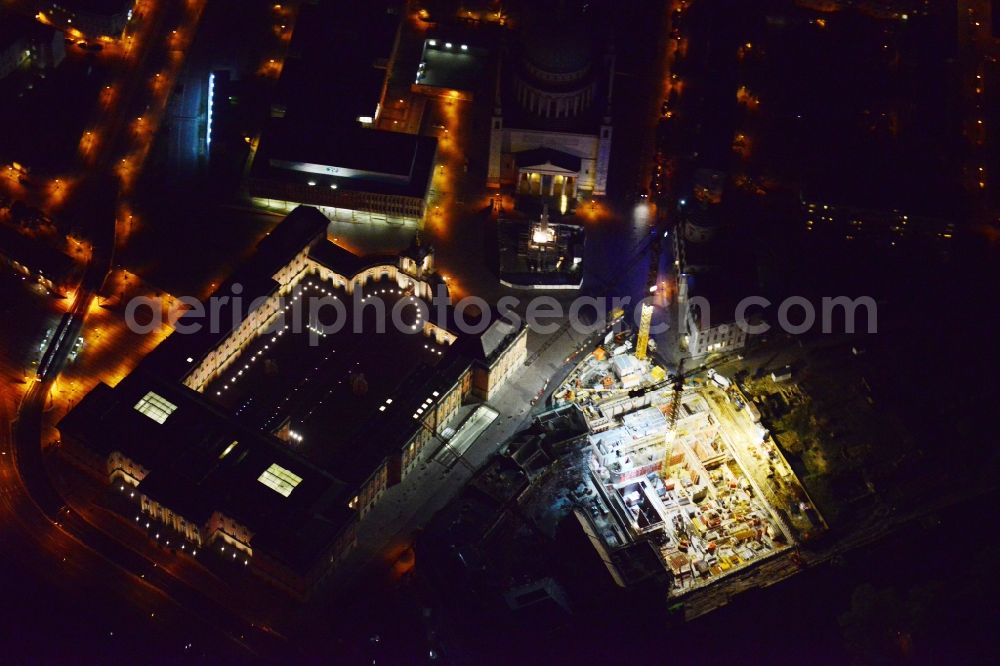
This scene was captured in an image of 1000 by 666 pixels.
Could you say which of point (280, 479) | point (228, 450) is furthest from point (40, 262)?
point (280, 479)

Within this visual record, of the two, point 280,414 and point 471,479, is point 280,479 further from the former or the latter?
point 471,479

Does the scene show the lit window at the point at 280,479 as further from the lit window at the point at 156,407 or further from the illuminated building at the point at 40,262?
the illuminated building at the point at 40,262

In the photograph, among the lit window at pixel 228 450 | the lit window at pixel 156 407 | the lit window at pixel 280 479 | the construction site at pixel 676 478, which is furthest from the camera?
the lit window at pixel 156 407

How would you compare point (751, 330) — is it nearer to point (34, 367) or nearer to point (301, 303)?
point (301, 303)

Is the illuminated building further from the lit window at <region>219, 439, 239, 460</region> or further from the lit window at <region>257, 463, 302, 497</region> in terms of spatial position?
the lit window at <region>257, 463, 302, 497</region>

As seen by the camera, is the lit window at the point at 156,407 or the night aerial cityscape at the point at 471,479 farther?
the lit window at the point at 156,407

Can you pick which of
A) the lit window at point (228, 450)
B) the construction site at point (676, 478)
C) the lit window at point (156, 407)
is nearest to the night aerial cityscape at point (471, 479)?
the lit window at point (156, 407)
